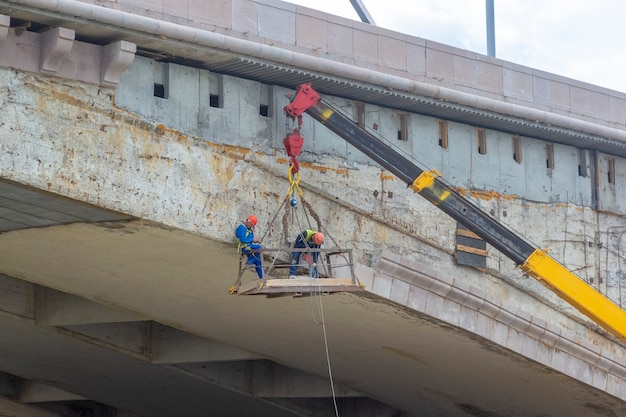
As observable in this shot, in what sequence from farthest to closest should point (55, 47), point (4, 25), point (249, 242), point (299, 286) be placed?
point (249, 242)
point (299, 286)
point (55, 47)
point (4, 25)

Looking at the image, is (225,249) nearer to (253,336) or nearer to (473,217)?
(473,217)

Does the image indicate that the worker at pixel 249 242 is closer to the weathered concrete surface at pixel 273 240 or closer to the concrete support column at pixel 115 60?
the weathered concrete surface at pixel 273 240

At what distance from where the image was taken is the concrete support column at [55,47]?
1725cm

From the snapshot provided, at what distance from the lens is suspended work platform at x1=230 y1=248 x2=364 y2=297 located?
58.1ft

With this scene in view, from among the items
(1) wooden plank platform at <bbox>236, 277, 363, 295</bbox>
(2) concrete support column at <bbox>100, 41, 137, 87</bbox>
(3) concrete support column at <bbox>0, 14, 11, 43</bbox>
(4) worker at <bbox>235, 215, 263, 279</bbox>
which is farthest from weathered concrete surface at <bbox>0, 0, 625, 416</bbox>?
(1) wooden plank platform at <bbox>236, 277, 363, 295</bbox>

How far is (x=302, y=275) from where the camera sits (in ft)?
64.8

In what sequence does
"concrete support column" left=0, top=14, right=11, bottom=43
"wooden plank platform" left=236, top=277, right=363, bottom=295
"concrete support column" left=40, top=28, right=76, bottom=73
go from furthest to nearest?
"wooden plank platform" left=236, top=277, right=363, bottom=295 < "concrete support column" left=40, top=28, right=76, bottom=73 < "concrete support column" left=0, top=14, right=11, bottom=43

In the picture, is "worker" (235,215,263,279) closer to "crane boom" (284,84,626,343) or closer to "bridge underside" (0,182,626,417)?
"bridge underside" (0,182,626,417)

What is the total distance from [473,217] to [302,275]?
324 centimetres

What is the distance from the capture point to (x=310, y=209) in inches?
737

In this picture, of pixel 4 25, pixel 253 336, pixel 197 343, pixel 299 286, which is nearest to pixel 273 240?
pixel 299 286

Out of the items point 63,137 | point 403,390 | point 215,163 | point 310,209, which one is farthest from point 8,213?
point 403,390

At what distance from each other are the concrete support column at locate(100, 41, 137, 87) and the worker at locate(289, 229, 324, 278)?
3523mm

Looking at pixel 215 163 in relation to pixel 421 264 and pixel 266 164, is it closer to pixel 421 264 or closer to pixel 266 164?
pixel 266 164
